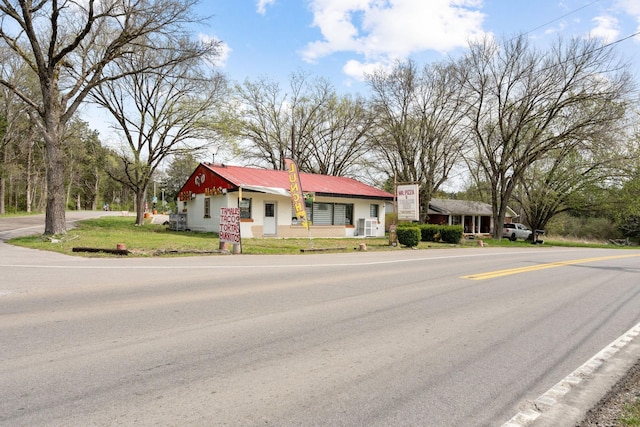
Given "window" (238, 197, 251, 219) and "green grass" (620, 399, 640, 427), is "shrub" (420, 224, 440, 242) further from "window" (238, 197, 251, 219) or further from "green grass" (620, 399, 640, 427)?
"green grass" (620, 399, 640, 427)

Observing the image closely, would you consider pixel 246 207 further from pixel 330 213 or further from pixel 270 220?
pixel 330 213

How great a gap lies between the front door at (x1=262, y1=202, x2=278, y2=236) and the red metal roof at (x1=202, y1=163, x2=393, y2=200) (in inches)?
50.4

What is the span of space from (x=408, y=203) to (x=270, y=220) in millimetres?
8050

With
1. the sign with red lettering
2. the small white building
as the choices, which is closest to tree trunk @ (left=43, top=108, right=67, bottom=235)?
the sign with red lettering

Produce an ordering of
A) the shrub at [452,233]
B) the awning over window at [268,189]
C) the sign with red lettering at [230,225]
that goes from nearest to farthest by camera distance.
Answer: the sign with red lettering at [230,225] → the awning over window at [268,189] → the shrub at [452,233]

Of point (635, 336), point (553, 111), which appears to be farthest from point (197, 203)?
point (553, 111)

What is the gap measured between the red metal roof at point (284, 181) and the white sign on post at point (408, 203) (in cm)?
528

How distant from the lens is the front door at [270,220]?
23.8 m

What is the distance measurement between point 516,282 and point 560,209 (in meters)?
34.0

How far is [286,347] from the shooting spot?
468 cm

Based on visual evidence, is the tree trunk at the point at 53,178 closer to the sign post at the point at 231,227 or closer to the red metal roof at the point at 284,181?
the sign post at the point at 231,227

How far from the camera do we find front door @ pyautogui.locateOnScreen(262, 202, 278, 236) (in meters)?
23.8

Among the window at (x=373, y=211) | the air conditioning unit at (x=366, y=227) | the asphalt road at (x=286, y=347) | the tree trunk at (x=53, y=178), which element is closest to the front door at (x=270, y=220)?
the air conditioning unit at (x=366, y=227)

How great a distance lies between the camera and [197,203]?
87.6ft
